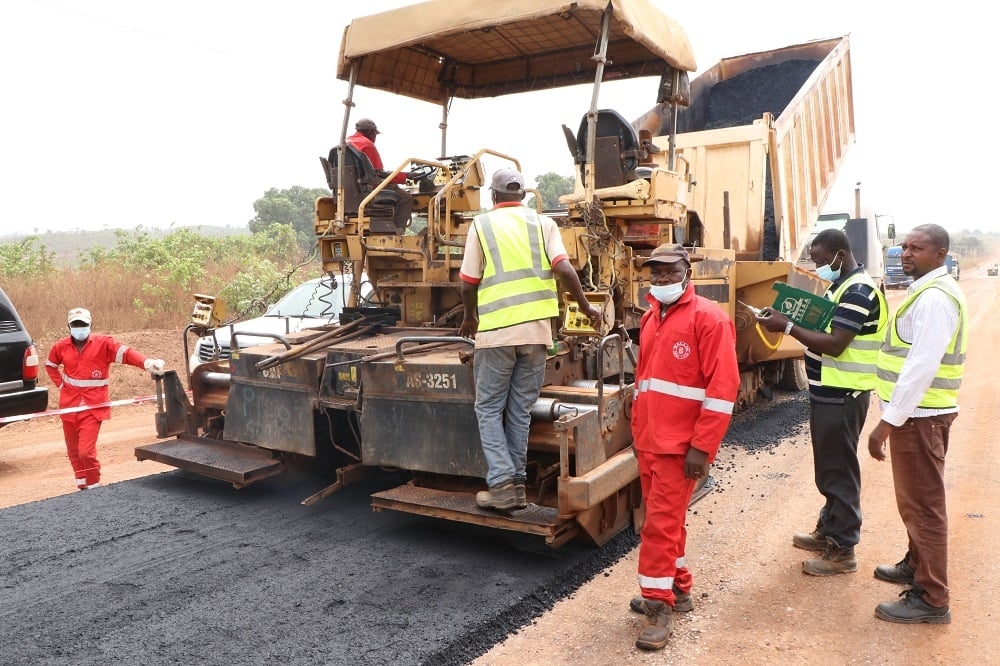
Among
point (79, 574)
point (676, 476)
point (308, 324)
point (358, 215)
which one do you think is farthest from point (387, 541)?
point (308, 324)

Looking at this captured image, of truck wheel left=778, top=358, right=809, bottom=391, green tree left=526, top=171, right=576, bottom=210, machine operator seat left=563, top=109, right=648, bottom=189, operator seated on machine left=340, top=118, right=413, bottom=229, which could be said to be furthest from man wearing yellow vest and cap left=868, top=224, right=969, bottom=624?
green tree left=526, top=171, right=576, bottom=210

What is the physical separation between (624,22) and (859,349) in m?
2.28

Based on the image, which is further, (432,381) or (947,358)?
(432,381)

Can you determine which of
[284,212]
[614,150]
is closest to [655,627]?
[614,150]

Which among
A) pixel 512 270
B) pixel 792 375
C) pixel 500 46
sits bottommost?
pixel 792 375

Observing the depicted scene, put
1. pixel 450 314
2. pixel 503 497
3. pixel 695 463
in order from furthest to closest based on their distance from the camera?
pixel 450 314 < pixel 503 497 < pixel 695 463

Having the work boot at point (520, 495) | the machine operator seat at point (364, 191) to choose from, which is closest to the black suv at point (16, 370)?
the machine operator seat at point (364, 191)

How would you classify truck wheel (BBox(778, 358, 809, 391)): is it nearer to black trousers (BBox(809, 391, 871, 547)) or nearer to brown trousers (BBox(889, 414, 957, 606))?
black trousers (BBox(809, 391, 871, 547))

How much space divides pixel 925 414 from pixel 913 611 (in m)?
0.87

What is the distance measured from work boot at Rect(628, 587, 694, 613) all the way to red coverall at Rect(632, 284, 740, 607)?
0.24m

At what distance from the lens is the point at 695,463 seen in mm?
3123

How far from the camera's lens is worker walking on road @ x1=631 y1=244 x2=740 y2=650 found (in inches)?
123

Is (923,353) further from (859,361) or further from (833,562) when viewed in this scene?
(833,562)

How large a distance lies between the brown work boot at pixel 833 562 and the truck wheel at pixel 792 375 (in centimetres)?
519
